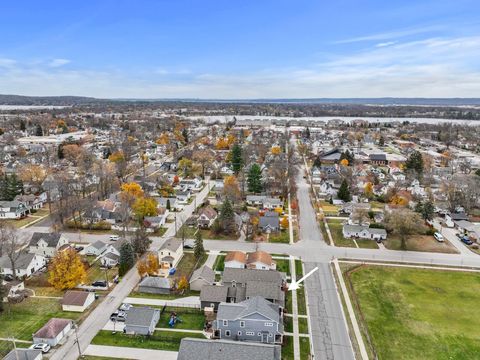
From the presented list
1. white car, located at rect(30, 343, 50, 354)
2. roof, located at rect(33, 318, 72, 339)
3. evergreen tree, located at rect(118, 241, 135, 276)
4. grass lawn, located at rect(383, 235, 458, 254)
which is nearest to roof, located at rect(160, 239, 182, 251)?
evergreen tree, located at rect(118, 241, 135, 276)

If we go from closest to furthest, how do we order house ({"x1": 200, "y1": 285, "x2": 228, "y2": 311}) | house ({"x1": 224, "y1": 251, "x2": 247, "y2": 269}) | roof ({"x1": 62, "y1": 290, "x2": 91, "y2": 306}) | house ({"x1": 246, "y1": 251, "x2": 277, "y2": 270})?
house ({"x1": 200, "y1": 285, "x2": 228, "y2": 311}), roof ({"x1": 62, "y1": 290, "x2": 91, "y2": 306}), house ({"x1": 246, "y1": 251, "x2": 277, "y2": 270}), house ({"x1": 224, "y1": 251, "x2": 247, "y2": 269})

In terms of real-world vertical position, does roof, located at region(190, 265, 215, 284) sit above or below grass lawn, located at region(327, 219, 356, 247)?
above

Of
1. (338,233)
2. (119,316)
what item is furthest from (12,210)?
(338,233)

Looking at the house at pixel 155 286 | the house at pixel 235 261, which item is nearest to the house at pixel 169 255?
A: the house at pixel 155 286

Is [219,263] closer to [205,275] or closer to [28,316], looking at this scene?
[205,275]

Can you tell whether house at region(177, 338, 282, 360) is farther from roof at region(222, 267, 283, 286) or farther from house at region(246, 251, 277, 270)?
house at region(246, 251, 277, 270)

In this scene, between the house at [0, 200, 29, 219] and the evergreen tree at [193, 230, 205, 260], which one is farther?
the house at [0, 200, 29, 219]

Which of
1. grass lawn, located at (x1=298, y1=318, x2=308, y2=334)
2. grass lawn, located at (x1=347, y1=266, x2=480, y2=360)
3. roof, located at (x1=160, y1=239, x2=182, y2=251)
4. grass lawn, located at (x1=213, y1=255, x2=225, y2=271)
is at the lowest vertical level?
grass lawn, located at (x1=347, y1=266, x2=480, y2=360)
